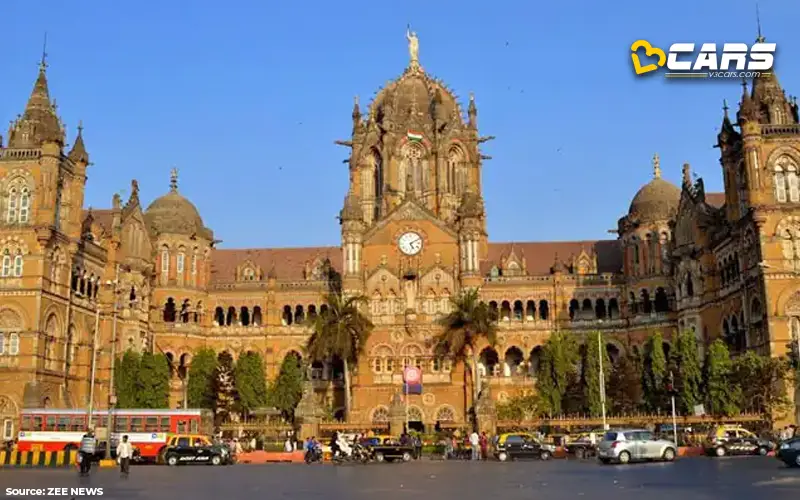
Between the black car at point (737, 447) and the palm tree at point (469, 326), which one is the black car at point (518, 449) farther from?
the palm tree at point (469, 326)

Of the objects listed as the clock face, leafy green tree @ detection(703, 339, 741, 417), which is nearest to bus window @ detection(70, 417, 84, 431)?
the clock face

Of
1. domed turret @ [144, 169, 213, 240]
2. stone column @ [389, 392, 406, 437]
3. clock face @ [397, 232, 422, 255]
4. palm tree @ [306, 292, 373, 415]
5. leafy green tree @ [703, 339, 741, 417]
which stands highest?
domed turret @ [144, 169, 213, 240]

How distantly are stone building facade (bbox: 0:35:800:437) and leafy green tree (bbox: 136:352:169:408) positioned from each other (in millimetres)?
3039

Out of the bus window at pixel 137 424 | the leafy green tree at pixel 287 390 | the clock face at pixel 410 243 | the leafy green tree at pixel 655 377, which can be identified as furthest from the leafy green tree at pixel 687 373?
the bus window at pixel 137 424

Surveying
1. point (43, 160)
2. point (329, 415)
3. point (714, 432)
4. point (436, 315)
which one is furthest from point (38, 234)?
point (714, 432)

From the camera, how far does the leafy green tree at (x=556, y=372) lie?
7406 cm

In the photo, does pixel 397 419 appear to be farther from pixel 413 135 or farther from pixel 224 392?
pixel 413 135

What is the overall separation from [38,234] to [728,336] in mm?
52898

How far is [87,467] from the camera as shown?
34.0 meters

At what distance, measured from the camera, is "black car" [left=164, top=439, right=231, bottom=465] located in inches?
1859

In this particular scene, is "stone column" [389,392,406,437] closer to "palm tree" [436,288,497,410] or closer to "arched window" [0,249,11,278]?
"palm tree" [436,288,497,410]

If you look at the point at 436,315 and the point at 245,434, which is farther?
the point at 436,315

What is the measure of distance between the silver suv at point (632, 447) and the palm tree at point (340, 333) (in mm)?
32801

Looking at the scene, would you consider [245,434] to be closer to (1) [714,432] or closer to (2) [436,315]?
(2) [436,315]
